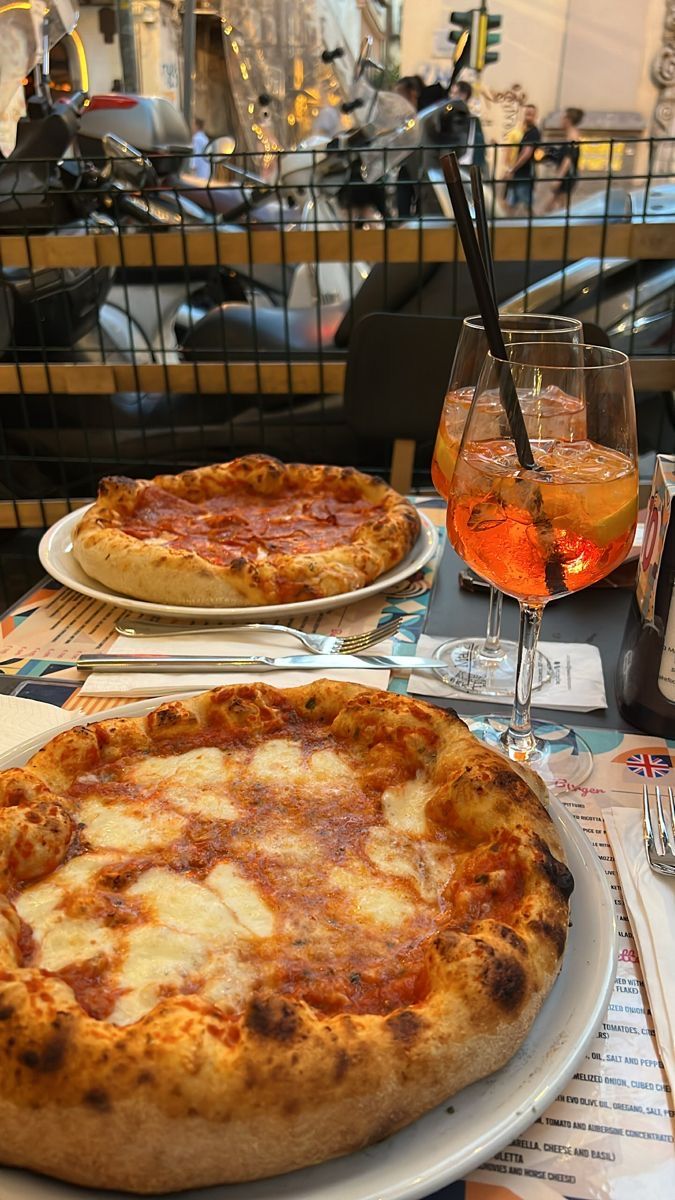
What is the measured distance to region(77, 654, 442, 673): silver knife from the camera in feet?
3.57

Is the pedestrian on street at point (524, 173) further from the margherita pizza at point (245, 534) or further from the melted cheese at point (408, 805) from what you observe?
the melted cheese at point (408, 805)

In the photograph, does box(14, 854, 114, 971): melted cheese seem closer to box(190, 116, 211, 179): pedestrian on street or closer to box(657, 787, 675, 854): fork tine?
box(657, 787, 675, 854): fork tine

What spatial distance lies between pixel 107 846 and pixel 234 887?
0.12m

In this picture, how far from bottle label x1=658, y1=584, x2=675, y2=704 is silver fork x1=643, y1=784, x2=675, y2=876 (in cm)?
15

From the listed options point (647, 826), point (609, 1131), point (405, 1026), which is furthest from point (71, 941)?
point (647, 826)

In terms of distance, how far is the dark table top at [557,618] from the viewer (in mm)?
1170

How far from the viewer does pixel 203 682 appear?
3.51ft

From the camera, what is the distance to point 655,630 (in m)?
0.95

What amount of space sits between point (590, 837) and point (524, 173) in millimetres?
6236

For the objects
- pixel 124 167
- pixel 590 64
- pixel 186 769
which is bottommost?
pixel 186 769

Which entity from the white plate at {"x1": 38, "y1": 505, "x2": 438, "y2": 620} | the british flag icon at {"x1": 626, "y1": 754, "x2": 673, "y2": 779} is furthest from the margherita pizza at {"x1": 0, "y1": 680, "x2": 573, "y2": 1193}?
the white plate at {"x1": 38, "y1": 505, "x2": 438, "y2": 620}

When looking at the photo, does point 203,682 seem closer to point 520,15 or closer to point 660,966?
point 660,966

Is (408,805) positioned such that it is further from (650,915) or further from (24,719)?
(24,719)

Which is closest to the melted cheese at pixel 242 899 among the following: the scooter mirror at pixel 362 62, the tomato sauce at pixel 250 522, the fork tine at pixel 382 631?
the fork tine at pixel 382 631
